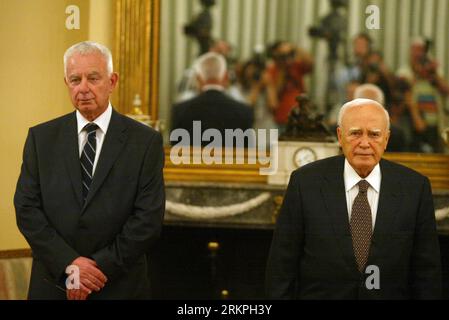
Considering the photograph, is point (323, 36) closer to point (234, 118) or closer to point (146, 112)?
point (234, 118)

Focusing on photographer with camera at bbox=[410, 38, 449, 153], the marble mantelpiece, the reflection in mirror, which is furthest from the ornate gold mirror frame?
photographer with camera at bbox=[410, 38, 449, 153]

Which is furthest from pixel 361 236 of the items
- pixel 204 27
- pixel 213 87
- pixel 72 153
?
pixel 204 27

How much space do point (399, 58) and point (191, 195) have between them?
5.37ft

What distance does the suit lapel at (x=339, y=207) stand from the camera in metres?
2.78

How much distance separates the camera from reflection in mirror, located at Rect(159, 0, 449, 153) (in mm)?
5523

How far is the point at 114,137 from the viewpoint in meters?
2.93

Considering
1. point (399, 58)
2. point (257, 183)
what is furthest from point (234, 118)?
point (399, 58)

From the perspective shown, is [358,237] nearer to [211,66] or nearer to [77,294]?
[77,294]

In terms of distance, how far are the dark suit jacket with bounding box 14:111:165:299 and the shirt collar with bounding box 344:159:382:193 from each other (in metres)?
0.64

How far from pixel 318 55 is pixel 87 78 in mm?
3032

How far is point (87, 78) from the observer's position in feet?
9.24

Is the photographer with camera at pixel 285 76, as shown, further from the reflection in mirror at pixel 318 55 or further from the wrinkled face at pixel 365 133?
the wrinkled face at pixel 365 133

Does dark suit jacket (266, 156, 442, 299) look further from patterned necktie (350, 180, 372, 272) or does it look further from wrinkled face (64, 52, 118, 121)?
wrinkled face (64, 52, 118, 121)

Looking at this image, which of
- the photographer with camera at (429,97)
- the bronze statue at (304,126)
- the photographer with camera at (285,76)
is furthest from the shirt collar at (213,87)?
the photographer with camera at (429,97)
